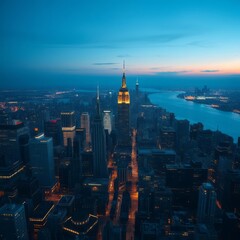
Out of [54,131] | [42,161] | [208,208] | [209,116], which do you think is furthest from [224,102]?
[42,161]

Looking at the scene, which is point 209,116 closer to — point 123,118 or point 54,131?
point 123,118

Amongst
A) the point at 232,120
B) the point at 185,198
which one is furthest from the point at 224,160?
the point at 232,120

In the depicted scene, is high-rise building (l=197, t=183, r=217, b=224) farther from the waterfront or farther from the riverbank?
the riverbank

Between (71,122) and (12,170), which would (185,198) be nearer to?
(12,170)

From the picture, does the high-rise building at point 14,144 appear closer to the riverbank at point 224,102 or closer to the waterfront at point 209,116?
the waterfront at point 209,116

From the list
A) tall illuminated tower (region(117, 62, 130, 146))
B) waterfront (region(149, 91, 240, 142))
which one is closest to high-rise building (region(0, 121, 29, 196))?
tall illuminated tower (region(117, 62, 130, 146))

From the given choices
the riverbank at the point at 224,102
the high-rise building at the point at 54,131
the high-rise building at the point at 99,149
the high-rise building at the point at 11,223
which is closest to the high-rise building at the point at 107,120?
the high-rise building at the point at 54,131

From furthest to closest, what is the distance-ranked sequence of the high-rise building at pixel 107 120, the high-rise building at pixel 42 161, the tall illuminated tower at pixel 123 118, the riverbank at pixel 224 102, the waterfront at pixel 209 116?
1. the riverbank at pixel 224 102
2. the high-rise building at pixel 107 120
3. the waterfront at pixel 209 116
4. the tall illuminated tower at pixel 123 118
5. the high-rise building at pixel 42 161

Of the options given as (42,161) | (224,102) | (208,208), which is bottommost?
(208,208)
